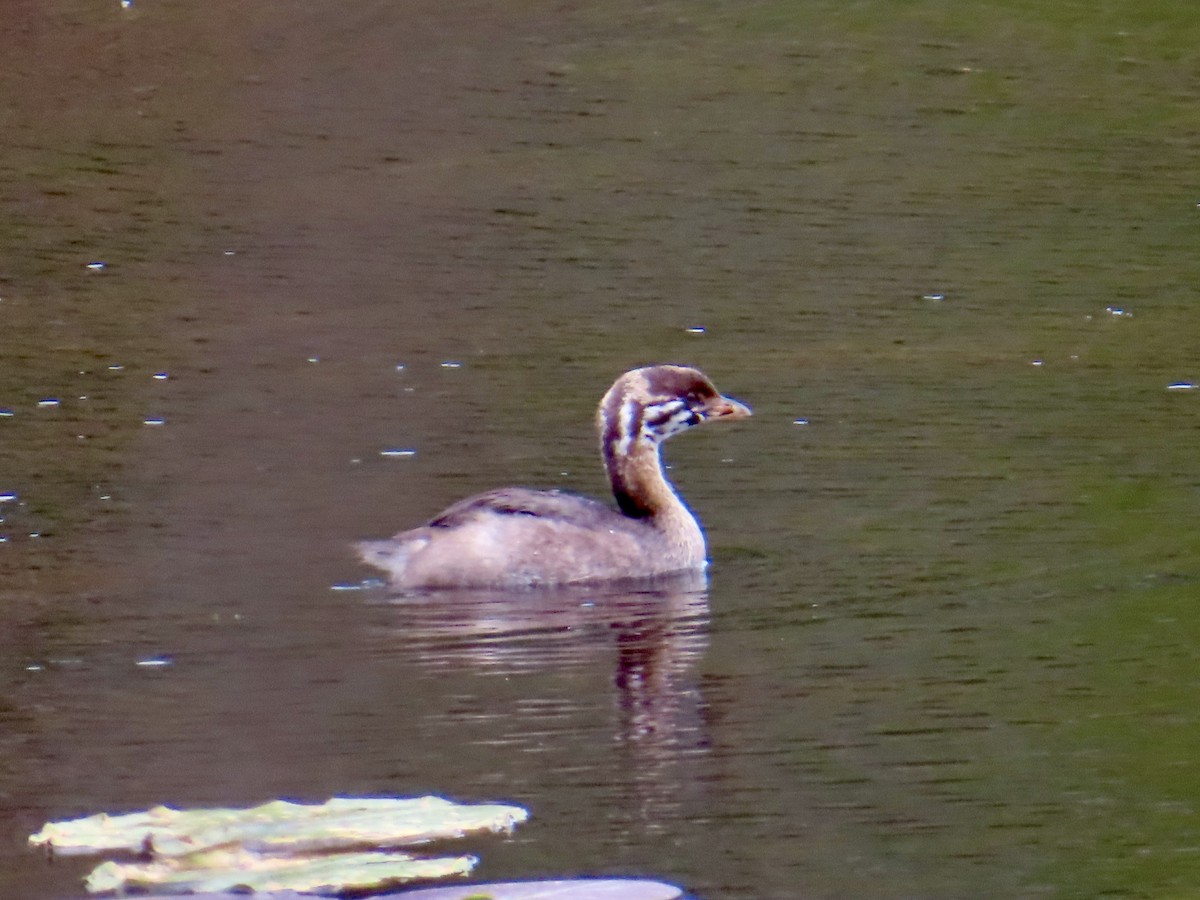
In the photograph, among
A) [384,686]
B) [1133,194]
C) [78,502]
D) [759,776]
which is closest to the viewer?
[759,776]

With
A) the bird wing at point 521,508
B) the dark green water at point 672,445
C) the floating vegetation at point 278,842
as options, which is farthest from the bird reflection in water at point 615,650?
the floating vegetation at point 278,842

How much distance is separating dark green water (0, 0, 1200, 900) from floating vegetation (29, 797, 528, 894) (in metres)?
0.16

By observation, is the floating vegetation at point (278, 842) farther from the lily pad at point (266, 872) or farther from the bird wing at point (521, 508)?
the bird wing at point (521, 508)

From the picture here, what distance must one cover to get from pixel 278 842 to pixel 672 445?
638 cm

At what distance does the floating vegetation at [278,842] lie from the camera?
5586 mm

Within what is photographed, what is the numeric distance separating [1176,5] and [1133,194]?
262 inches

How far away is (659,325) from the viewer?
14031 millimetres

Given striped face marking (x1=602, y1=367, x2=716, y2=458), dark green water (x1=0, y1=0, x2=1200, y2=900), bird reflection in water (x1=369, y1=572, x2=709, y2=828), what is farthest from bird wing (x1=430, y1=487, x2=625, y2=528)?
striped face marking (x1=602, y1=367, x2=716, y2=458)

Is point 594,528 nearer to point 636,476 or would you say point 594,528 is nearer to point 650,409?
point 636,476

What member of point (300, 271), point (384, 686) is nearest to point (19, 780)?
point (384, 686)

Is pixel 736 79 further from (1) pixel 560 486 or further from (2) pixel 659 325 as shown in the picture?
(1) pixel 560 486

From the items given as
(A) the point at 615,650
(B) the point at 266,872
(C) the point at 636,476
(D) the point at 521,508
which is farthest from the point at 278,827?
(C) the point at 636,476

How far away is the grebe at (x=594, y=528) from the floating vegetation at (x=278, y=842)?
124 inches

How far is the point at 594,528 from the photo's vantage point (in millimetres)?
9805
